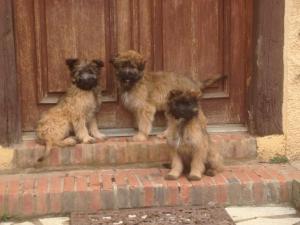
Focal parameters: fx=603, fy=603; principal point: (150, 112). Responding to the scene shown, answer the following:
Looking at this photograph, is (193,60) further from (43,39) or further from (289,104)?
(43,39)

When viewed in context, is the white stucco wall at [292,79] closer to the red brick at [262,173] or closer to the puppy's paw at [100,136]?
the red brick at [262,173]

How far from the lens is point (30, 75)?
5.43m

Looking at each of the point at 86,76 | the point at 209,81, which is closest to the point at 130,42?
the point at 86,76

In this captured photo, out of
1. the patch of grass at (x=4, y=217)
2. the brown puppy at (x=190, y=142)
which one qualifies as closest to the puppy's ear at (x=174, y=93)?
the brown puppy at (x=190, y=142)

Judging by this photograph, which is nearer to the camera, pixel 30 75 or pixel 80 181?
pixel 80 181

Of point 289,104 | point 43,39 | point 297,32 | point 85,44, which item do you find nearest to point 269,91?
point 289,104

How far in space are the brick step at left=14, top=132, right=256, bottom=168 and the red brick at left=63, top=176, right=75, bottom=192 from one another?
0.82ft

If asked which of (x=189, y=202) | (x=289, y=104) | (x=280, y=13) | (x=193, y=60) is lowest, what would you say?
(x=189, y=202)

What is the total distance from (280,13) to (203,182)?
165 centimetres

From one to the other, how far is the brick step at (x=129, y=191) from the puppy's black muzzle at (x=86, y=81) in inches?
31.0

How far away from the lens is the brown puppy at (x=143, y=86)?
523 centimetres

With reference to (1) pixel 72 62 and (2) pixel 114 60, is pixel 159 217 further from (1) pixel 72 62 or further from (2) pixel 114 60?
(1) pixel 72 62

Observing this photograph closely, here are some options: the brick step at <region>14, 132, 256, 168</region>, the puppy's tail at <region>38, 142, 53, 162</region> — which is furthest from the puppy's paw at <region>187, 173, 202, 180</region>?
the puppy's tail at <region>38, 142, 53, 162</region>

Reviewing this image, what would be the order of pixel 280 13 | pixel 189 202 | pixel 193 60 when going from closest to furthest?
1. pixel 189 202
2. pixel 280 13
3. pixel 193 60
